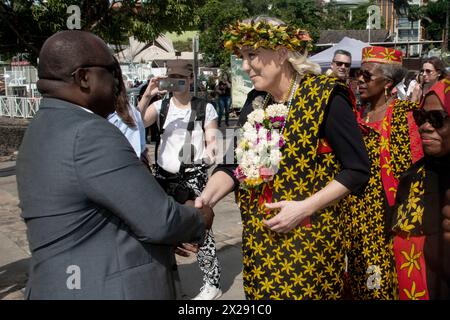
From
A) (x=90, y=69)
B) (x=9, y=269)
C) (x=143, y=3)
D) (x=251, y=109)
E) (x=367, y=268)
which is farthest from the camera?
(x=143, y=3)

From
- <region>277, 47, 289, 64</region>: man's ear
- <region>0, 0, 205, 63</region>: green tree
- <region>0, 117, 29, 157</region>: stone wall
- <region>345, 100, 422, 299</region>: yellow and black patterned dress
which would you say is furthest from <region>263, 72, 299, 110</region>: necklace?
<region>0, 117, 29, 157</region>: stone wall

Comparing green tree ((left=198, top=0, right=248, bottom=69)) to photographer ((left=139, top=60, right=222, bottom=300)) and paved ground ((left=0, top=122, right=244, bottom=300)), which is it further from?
photographer ((left=139, top=60, right=222, bottom=300))

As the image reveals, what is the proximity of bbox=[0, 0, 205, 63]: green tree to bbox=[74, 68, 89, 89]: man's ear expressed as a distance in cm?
1125

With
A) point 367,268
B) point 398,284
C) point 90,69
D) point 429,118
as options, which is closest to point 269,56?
point 429,118

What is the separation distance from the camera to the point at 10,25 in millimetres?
11906

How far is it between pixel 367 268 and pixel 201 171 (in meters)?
1.61

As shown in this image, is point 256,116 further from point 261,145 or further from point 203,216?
point 203,216

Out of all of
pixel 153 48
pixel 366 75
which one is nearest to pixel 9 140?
pixel 153 48

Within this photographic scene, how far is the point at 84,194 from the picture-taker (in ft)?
5.35

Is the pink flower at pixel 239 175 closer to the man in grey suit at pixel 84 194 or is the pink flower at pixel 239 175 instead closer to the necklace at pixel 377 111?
the man in grey suit at pixel 84 194

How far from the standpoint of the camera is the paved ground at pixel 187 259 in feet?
14.3

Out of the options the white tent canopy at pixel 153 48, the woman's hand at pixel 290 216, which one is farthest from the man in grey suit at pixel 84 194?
the white tent canopy at pixel 153 48

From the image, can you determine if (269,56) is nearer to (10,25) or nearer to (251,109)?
(251,109)

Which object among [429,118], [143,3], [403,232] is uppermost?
[143,3]
